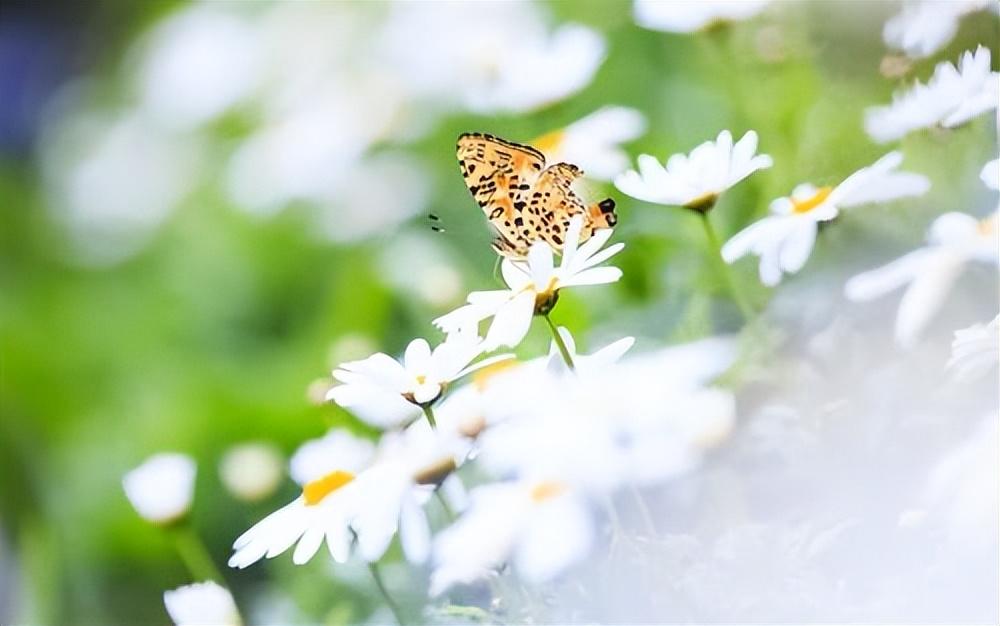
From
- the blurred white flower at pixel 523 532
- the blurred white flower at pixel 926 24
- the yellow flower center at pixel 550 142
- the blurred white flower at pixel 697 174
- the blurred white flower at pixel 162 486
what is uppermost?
the yellow flower center at pixel 550 142

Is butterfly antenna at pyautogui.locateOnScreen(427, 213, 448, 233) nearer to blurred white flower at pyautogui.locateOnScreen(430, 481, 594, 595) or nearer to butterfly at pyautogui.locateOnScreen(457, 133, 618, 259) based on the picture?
butterfly at pyautogui.locateOnScreen(457, 133, 618, 259)

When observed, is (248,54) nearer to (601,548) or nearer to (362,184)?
(362,184)

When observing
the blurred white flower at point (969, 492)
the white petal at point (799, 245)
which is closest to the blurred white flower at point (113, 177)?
the white petal at point (799, 245)

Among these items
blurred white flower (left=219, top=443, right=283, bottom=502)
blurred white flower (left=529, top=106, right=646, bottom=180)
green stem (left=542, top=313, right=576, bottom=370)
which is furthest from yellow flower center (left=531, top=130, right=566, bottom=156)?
blurred white flower (left=219, top=443, right=283, bottom=502)

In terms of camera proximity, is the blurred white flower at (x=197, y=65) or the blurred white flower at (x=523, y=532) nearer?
the blurred white flower at (x=523, y=532)

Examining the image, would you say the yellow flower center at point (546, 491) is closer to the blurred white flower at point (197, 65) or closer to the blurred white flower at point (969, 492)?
the blurred white flower at point (969, 492)

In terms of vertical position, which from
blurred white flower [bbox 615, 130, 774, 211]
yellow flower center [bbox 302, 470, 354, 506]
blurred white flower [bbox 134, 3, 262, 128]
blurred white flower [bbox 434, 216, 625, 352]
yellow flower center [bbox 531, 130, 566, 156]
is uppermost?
blurred white flower [bbox 134, 3, 262, 128]

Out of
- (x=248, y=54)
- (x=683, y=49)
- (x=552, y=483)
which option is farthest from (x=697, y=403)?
(x=248, y=54)
